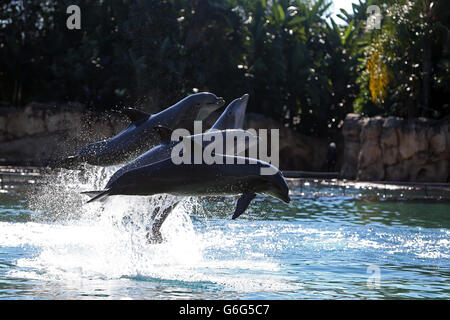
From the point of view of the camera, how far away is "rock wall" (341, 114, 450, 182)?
22.8 metres

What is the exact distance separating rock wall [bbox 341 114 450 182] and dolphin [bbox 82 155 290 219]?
603 inches

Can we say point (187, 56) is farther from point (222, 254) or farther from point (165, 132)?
point (165, 132)

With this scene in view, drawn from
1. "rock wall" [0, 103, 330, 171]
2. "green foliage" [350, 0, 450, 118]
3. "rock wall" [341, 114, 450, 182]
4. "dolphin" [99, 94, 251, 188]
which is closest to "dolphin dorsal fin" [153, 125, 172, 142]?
"dolphin" [99, 94, 251, 188]

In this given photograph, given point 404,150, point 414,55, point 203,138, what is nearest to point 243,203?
point 203,138

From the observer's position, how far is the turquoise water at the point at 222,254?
7.65m

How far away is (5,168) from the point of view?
23703 mm

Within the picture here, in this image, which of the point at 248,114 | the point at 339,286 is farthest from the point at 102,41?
the point at 339,286

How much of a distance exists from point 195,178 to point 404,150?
15.8 meters

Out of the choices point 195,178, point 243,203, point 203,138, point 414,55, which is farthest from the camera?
point 414,55

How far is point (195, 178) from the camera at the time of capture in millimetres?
8414

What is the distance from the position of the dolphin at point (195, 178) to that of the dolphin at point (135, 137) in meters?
1.09

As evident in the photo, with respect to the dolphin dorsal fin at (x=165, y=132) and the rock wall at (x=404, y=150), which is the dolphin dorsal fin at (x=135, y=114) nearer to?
the dolphin dorsal fin at (x=165, y=132)

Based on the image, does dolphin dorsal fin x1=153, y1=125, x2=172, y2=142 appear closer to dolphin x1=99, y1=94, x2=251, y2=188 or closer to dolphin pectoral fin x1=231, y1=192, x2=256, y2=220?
dolphin x1=99, y1=94, x2=251, y2=188

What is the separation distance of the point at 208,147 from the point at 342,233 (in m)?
4.15
